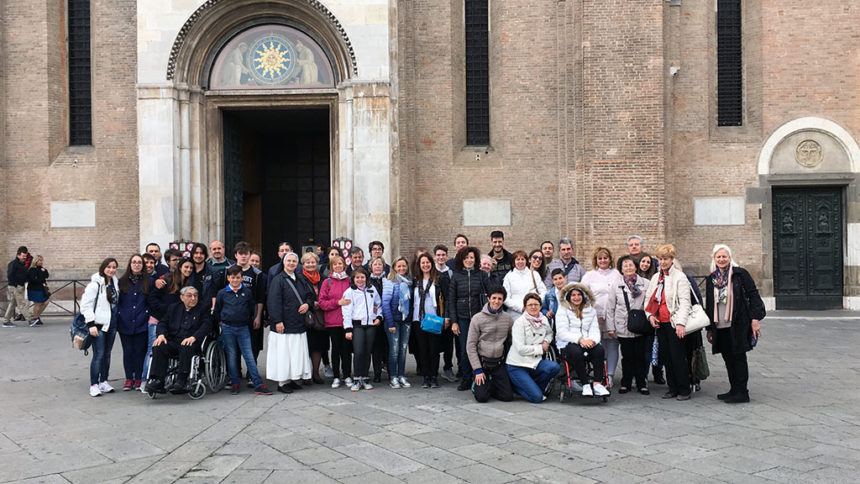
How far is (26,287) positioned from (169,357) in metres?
8.44

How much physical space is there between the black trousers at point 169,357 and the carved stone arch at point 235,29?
7.71 meters

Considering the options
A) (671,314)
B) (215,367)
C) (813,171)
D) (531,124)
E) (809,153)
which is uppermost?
(531,124)

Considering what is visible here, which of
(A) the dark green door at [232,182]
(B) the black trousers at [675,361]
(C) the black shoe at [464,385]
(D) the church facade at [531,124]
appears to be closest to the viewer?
(B) the black trousers at [675,361]

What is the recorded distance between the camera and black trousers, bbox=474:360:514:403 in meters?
7.39

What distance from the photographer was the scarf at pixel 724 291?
288 inches

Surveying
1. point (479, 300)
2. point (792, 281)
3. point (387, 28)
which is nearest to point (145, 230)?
point (387, 28)

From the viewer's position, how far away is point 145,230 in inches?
541

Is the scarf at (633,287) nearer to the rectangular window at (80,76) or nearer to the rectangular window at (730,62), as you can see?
the rectangular window at (730,62)

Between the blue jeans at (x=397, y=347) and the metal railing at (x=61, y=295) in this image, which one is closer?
the blue jeans at (x=397, y=347)

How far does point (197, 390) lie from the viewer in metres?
7.62

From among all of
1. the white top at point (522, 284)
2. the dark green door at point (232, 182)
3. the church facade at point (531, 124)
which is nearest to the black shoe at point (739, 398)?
the white top at point (522, 284)

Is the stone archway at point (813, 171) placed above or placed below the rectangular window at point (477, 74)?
below

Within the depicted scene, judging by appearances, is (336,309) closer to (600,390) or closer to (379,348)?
(379,348)

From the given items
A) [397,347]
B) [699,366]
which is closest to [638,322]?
[699,366]
